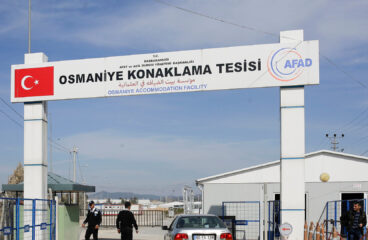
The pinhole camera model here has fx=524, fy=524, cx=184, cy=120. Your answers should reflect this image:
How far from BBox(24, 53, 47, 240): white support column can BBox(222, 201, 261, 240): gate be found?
8.69 metres

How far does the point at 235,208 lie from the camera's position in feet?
75.4

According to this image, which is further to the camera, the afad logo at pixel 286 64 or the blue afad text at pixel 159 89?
the blue afad text at pixel 159 89

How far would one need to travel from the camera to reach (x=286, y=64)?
14758mm

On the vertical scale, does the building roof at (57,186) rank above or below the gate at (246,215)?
above

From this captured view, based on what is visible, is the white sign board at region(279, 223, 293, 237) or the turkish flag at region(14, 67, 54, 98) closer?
the white sign board at region(279, 223, 293, 237)

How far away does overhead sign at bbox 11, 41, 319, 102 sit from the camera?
48.3ft

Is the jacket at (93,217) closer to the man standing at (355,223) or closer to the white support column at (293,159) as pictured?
the white support column at (293,159)

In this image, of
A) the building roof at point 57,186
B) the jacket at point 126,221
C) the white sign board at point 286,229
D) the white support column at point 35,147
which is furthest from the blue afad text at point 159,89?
the white sign board at point 286,229

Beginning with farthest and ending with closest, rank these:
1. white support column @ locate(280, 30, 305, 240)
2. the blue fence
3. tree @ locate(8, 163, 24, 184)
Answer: tree @ locate(8, 163, 24, 184)
the blue fence
white support column @ locate(280, 30, 305, 240)

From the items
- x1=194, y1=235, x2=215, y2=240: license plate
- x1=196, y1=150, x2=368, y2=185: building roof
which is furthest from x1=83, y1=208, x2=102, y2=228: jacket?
x1=196, y1=150, x2=368, y2=185: building roof

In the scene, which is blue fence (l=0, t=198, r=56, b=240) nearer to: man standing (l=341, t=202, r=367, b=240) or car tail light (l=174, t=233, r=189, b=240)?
car tail light (l=174, t=233, r=189, b=240)

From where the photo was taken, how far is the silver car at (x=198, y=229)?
12844 mm

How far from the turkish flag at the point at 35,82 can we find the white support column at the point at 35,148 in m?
0.31

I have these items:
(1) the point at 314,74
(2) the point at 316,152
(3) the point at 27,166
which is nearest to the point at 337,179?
(2) the point at 316,152
